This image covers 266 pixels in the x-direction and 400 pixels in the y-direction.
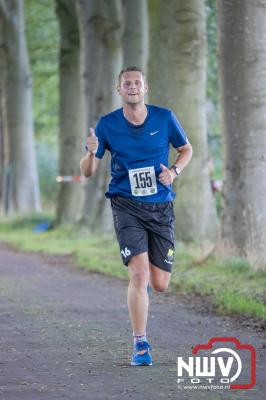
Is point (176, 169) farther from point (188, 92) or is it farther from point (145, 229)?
point (188, 92)

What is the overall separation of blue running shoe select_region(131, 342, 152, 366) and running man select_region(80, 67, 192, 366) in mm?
153

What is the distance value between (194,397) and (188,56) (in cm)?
1463

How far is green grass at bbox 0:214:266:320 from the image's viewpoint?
13359 millimetres

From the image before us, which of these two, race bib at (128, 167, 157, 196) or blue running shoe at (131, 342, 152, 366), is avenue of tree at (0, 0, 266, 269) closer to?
race bib at (128, 167, 157, 196)

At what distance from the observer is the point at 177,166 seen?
31.7ft

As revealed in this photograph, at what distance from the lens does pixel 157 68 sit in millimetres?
21875

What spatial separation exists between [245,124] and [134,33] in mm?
9929

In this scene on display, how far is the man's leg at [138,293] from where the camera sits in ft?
30.2

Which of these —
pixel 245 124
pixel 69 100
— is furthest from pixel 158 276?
pixel 69 100

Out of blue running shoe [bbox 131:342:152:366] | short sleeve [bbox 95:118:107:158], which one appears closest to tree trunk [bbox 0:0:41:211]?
short sleeve [bbox 95:118:107:158]

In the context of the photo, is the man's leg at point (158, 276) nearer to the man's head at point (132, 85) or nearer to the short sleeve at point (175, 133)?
the short sleeve at point (175, 133)

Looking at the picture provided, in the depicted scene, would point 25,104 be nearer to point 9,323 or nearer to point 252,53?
point 252,53

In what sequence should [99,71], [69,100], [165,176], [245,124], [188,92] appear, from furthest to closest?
[69,100], [99,71], [188,92], [245,124], [165,176]

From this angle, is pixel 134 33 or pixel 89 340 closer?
pixel 89 340
